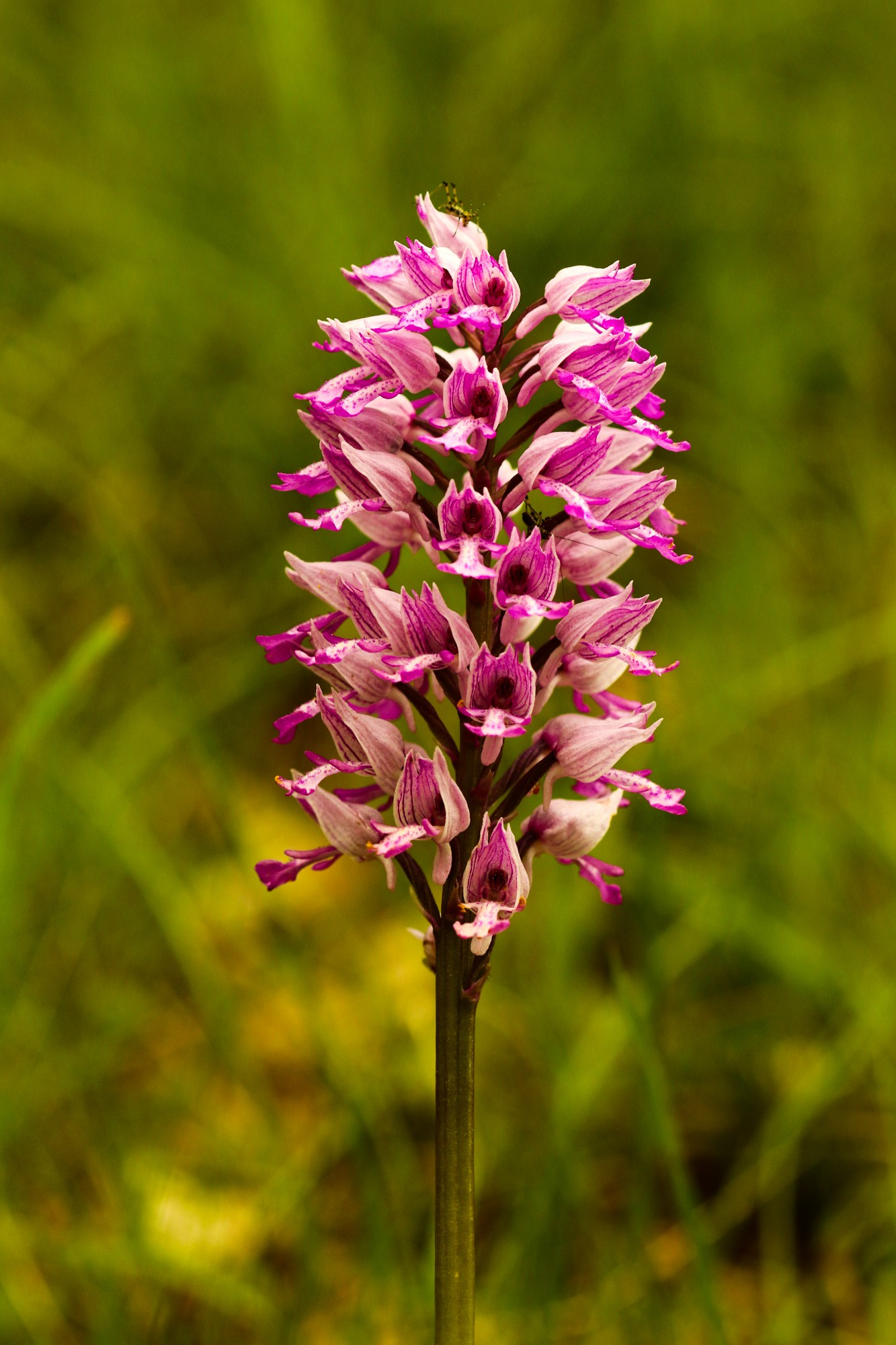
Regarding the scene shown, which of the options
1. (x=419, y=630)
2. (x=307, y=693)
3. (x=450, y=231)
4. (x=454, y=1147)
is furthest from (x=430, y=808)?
(x=307, y=693)

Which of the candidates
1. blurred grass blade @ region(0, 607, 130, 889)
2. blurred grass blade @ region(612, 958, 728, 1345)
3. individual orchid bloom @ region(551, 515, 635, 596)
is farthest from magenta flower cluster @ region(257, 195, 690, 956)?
blurred grass blade @ region(0, 607, 130, 889)

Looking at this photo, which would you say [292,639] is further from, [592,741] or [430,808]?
[592,741]

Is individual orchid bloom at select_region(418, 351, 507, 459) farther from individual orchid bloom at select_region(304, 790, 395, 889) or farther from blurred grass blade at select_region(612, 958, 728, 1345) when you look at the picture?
blurred grass blade at select_region(612, 958, 728, 1345)

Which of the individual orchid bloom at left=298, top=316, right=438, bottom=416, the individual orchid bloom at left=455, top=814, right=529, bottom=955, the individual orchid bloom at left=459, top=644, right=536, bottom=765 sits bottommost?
the individual orchid bloom at left=455, top=814, right=529, bottom=955

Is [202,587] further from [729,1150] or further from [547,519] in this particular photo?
[547,519]

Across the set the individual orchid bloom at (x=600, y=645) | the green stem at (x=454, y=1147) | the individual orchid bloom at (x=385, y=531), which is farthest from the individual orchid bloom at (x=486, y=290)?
the green stem at (x=454, y=1147)

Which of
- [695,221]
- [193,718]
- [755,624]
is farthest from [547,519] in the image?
[695,221]
